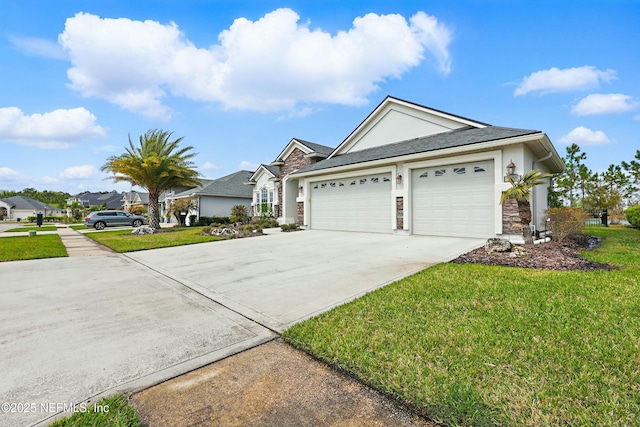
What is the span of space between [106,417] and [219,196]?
28.0 meters

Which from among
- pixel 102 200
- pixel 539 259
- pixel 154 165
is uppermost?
pixel 154 165

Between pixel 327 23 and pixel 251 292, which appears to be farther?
pixel 327 23

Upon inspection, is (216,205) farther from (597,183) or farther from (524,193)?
(597,183)

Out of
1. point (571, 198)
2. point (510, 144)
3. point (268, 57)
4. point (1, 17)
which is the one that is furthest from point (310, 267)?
point (571, 198)

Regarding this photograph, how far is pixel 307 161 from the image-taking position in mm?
19953

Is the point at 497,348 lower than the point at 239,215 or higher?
lower

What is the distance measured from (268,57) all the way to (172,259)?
8.24 meters

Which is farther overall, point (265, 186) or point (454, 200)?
point (265, 186)

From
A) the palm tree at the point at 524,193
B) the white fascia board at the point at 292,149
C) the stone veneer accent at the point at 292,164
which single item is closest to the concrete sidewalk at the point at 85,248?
the stone veneer accent at the point at 292,164

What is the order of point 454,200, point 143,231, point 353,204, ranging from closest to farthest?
point 454,200 → point 353,204 → point 143,231

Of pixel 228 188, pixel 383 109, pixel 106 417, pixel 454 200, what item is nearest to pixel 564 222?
pixel 454 200

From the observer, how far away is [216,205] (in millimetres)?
28391

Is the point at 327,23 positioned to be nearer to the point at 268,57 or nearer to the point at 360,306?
the point at 268,57

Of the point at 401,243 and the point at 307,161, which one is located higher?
the point at 307,161
